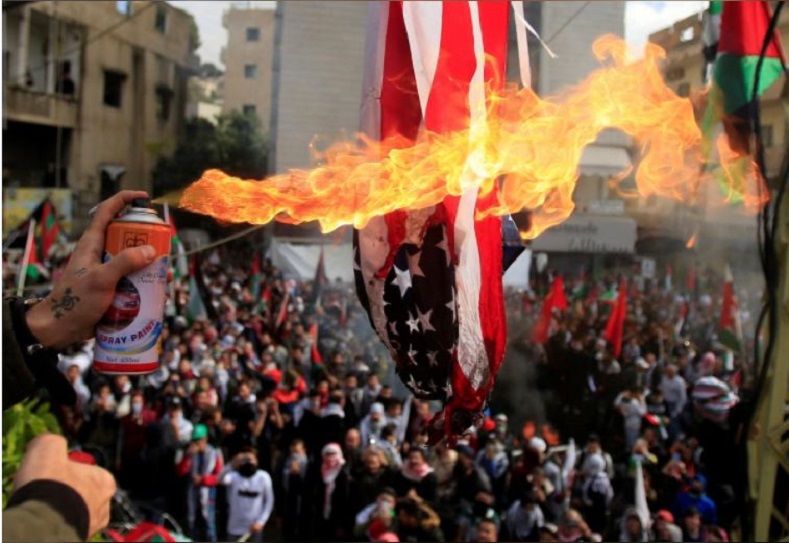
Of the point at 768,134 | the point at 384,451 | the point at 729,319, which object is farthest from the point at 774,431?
the point at 729,319

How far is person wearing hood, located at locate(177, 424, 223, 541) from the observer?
681cm

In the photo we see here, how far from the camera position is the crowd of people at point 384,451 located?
626 centimetres

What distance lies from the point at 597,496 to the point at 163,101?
61.6 feet

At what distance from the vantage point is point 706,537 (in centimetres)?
599

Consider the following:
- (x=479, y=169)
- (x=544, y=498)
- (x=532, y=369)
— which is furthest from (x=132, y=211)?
(x=532, y=369)

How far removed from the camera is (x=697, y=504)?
20.7 ft

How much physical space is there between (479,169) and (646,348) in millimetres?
8411

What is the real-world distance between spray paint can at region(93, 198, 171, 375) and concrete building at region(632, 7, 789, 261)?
2.83 meters

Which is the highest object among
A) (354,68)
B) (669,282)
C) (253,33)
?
(253,33)

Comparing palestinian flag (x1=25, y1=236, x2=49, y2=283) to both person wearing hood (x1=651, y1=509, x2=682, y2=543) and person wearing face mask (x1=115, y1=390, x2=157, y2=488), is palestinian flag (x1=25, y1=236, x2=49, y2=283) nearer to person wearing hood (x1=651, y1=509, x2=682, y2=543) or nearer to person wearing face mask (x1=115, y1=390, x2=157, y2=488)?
person wearing face mask (x1=115, y1=390, x2=157, y2=488)

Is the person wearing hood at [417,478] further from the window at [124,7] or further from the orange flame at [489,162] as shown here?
the window at [124,7]

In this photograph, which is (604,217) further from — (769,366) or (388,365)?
(769,366)

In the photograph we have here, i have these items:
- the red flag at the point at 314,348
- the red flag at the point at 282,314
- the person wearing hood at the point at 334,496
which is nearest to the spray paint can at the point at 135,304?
the person wearing hood at the point at 334,496

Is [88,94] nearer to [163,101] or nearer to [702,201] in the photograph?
[163,101]
